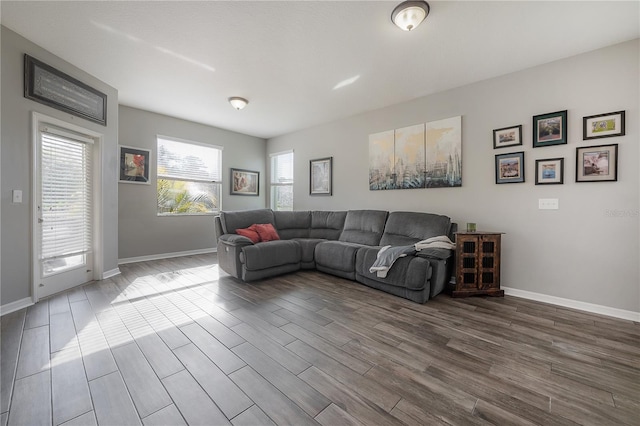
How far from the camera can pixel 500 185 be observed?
3.29 m

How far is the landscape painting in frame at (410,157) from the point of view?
3932 mm

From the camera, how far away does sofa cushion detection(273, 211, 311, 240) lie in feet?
15.7

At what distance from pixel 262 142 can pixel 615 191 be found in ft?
20.6

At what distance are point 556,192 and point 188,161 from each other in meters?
6.06

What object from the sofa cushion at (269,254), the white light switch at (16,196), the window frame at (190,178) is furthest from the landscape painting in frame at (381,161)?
the white light switch at (16,196)

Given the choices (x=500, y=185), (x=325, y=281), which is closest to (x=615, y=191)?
(x=500, y=185)

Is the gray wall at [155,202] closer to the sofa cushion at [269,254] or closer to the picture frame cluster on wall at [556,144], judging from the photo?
the sofa cushion at [269,254]

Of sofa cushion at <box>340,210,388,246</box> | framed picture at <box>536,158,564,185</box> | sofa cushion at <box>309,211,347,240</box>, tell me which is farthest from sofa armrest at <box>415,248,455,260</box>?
sofa cushion at <box>309,211,347,240</box>

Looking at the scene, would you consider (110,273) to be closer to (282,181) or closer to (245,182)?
(245,182)

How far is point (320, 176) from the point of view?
540 centimetres

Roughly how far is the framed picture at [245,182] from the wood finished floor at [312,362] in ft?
11.6

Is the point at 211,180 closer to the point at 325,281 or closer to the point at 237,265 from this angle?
the point at 237,265

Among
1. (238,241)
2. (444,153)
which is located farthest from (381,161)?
(238,241)

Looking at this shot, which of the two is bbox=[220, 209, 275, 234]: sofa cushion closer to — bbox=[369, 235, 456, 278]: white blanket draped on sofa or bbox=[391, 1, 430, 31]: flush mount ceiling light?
bbox=[369, 235, 456, 278]: white blanket draped on sofa
